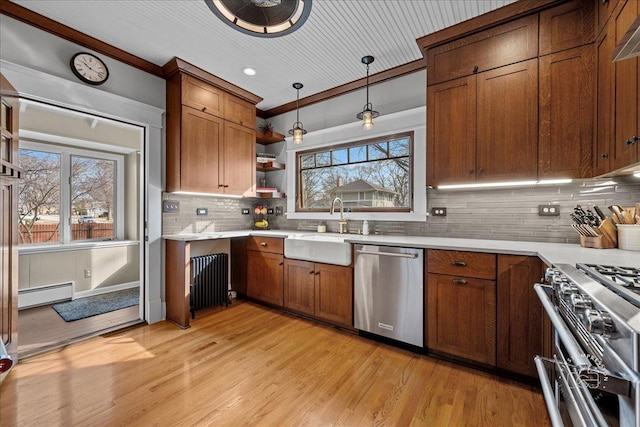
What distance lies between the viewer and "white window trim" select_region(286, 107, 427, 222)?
2801 mm

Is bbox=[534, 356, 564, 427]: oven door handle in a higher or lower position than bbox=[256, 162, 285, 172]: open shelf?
lower

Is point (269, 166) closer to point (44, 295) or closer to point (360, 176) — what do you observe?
point (360, 176)

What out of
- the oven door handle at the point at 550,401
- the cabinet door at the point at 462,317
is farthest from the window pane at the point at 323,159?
the oven door handle at the point at 550,401

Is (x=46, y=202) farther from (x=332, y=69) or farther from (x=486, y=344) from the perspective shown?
(x=486, y=344)

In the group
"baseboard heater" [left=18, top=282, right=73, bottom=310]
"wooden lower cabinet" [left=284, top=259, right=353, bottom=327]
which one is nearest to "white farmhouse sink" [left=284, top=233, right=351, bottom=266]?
"wooden lower cabinet" [left=284, top=259, right=353, bottom=327]

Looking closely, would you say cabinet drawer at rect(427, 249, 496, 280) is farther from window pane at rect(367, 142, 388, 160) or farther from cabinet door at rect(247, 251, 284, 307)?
cabinet door at rect(247, 251, 284, 307)

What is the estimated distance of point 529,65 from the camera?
2.02m

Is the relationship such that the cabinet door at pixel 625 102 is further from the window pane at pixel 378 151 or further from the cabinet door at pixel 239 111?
the cabinet door at pixel 239 111

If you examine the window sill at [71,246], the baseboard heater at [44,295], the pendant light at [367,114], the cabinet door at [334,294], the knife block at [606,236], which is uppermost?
the pendant light at [367,114]

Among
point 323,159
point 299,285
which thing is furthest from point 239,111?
point 299,285

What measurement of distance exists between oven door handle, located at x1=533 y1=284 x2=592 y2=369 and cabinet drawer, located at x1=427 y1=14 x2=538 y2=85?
1814mm

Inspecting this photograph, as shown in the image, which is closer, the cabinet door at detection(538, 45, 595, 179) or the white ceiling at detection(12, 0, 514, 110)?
the cabinet door at detection(538, 45, 595, 179)

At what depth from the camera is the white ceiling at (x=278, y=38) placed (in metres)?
2.05

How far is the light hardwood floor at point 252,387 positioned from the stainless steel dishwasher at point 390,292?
173mm
